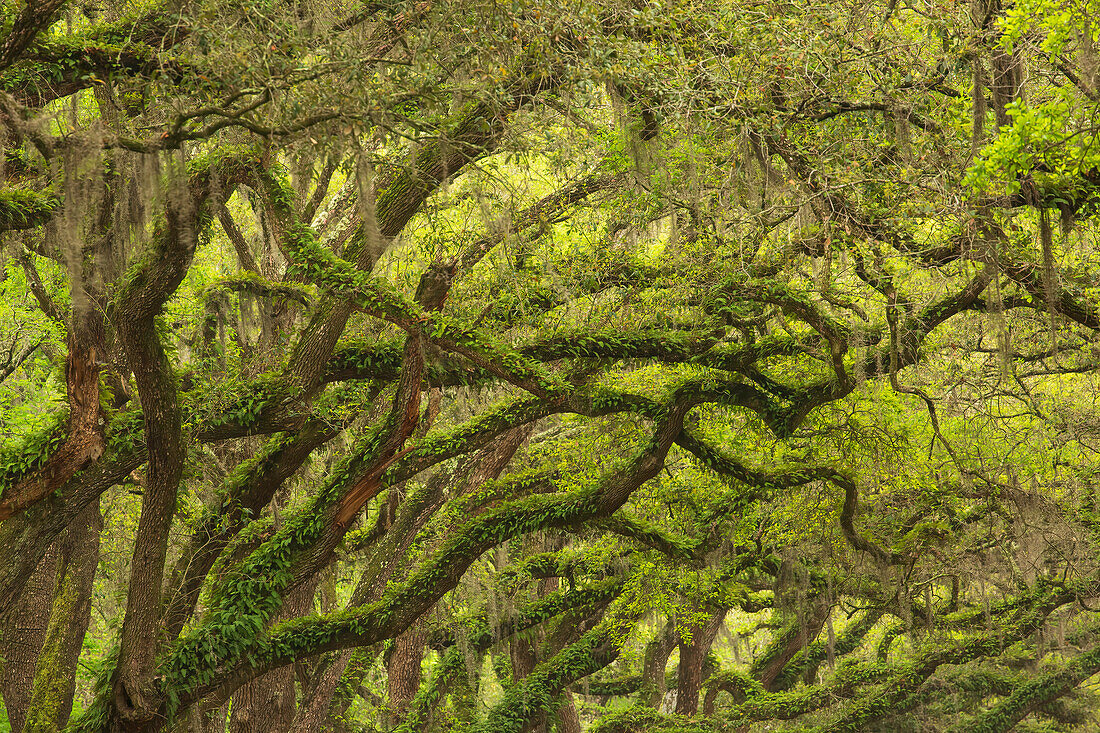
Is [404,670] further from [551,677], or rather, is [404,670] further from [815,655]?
[815,655]

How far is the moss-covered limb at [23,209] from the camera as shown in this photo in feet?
19.8

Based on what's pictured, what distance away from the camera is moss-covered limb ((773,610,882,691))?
16938 mm

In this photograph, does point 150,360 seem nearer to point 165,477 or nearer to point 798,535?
point 165,477

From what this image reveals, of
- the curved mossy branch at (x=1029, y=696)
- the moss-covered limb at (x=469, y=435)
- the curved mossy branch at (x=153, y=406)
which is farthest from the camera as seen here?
the curved mossy branch at (x=1029, y=696)

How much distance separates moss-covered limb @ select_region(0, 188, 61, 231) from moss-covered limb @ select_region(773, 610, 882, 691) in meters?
14.2

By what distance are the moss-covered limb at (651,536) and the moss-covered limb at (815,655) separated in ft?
24.1

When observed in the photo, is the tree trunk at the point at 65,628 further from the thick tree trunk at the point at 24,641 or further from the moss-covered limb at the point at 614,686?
the moss-covered limb at the point at 614,686

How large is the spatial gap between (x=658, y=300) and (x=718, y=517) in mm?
3365

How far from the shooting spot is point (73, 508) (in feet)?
22.3

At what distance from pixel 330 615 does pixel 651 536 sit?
364cm

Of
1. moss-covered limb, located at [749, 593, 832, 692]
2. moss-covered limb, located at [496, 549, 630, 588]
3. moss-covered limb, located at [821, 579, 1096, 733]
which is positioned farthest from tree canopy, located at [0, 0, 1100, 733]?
moss-covered limb, located at [749, 593, 832, 692]

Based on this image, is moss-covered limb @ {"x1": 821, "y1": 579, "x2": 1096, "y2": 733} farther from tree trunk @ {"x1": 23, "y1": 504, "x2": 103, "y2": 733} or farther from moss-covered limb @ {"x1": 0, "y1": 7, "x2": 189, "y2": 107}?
moss-covered limb @ {"x1": 0, "y1": 7, "x2": 189, "y2": 107}

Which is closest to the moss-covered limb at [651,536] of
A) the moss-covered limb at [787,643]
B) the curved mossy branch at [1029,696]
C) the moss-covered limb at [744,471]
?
the moss-covered limb at [744,471]

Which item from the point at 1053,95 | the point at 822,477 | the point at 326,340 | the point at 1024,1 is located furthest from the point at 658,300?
the point at 1024,1
